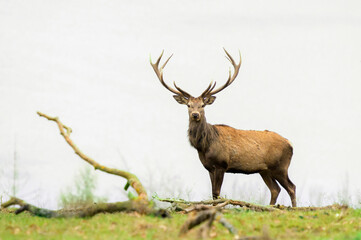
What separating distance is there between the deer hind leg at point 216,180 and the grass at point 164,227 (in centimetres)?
273

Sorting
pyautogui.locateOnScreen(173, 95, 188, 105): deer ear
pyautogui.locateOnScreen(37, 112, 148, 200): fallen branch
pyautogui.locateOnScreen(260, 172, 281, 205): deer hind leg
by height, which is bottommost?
pyautogui.locateOnScreen(260, 172, 281, 205): deer hind leg

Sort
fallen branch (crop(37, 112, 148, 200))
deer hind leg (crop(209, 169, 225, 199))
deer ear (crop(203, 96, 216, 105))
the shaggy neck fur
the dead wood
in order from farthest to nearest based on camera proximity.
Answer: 1. deer ear (crop(203, 96, 216, 105))
2. the shaggy neck fur
3. deer hind leg (crop(209, 169, 225, 199))
4. fallen branch (crop(37, 112, 148, 200))
5. the dead wood

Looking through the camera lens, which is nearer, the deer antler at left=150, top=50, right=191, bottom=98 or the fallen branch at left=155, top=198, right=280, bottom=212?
the fallen branch at left=155, top=198, right=280, bottom=212

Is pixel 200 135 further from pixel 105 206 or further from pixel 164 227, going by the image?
pixel 164 227

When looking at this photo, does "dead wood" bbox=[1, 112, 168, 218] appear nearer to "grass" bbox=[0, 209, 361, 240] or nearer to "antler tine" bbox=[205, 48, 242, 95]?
"grass" bbox=[0, 209, 361, 240]

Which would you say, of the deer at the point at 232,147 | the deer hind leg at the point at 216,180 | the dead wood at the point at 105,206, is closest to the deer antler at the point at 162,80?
the deer at the point at 232,147

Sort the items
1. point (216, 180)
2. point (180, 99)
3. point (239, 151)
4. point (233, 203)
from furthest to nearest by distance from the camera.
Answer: point (239, 151)
point (180, 99)
point (216, 180)
point (233, 203)

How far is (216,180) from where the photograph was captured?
12945 mm

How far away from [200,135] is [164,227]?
16.5 feet

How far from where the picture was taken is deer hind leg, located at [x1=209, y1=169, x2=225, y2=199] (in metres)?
12.8

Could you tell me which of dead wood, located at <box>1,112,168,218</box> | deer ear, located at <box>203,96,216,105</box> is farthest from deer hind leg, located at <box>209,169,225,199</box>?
dead wood, located at <box>1,112,168,218</box>

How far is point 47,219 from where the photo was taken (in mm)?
9922

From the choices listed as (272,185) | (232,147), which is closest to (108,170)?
(232,147)

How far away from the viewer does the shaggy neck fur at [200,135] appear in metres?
13.1
